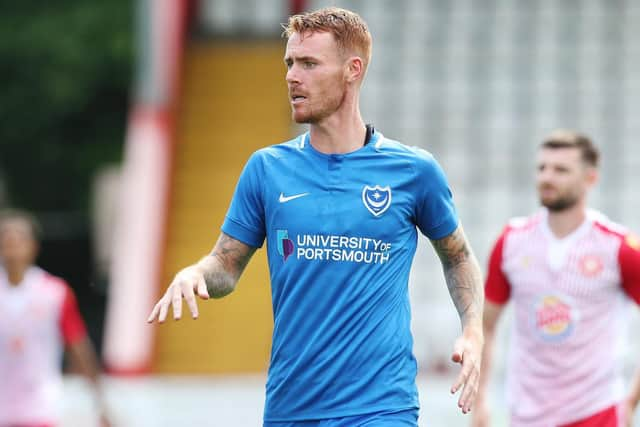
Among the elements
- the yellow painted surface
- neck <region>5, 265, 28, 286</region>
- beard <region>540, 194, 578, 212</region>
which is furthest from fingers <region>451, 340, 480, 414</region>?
the yellow painted surface

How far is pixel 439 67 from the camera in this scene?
24.2 meters

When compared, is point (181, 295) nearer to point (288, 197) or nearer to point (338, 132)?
point (288, 197)

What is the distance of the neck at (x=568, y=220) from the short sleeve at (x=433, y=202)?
208 cm

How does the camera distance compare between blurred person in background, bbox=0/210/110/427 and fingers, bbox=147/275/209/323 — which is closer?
fingers, bbox=147/275/209/323

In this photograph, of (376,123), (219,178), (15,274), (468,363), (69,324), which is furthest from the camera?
(376,123)

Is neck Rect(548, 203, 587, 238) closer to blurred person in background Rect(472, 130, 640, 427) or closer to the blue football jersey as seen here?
blurred person in background Rect(472, 130, 640, 427)

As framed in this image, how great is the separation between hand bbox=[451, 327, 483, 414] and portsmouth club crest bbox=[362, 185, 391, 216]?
561 millimetres

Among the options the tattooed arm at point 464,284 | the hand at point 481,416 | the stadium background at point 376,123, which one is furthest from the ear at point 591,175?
the stadium background at point 376,123

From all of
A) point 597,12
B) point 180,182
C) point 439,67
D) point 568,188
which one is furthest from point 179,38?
point 568,188

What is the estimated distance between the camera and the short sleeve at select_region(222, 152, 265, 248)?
545 centimetres

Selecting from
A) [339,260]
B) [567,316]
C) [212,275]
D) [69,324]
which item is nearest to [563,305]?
[567,316]

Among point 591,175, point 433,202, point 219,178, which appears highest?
point 433,202

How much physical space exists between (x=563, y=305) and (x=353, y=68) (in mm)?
2381

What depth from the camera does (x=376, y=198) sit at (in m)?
5.39
